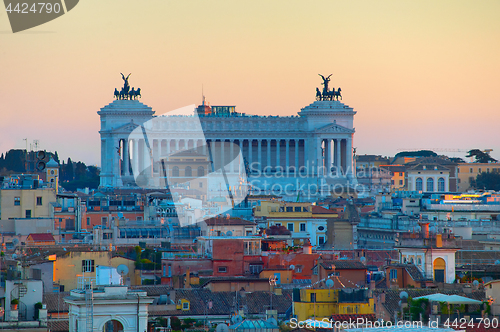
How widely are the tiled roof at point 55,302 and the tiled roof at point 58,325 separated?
5.15ft

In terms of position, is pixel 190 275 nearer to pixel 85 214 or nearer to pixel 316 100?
pixel 85 214

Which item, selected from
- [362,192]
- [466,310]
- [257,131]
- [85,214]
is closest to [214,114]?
[257,131]

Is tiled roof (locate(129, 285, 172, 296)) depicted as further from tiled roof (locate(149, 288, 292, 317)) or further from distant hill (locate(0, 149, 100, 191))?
distant hill (locate(0, 149, 100, 191))

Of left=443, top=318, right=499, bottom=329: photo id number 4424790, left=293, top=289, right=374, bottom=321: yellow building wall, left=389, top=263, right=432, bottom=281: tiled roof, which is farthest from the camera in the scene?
left=389, top=263, right=432, bottom=281: tiled roof

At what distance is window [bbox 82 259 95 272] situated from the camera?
37.3 meters

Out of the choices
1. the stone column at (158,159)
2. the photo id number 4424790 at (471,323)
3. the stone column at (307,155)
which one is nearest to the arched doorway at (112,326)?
the photo id number 4424790 at (471,323)

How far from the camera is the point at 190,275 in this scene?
1481 inches

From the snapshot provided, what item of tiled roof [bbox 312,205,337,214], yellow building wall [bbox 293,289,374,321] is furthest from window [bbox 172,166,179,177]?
yellow building wall [bbox 293,289,374,321]

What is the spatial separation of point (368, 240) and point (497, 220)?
18.4 feet

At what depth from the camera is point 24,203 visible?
196ft

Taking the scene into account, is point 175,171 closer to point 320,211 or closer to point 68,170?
point 68,170

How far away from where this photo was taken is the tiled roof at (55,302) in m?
28.2

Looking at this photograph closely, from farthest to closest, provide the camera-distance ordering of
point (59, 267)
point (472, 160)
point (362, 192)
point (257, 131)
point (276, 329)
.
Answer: point (472, 160)
point (257, 131)
point (362, 192)
point (59, 267)
point (276, 329)

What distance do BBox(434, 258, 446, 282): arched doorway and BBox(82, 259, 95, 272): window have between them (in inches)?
352
